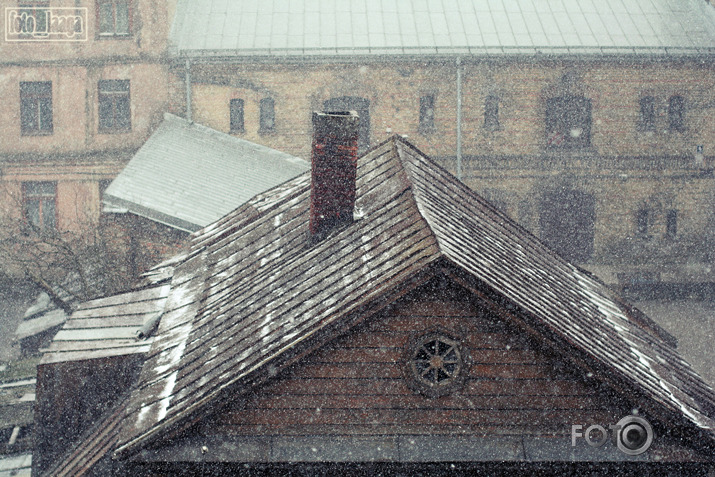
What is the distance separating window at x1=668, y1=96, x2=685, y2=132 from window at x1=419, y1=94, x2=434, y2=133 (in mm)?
7227

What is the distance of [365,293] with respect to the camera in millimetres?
7352

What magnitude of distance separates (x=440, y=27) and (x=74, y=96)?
11419mm

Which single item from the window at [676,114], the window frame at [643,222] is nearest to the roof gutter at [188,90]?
the window frame at [643,222]

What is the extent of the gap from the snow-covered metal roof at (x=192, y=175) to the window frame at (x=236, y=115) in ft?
1.61

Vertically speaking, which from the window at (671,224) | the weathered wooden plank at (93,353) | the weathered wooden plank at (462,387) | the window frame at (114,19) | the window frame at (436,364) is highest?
the window frame at (114,19)

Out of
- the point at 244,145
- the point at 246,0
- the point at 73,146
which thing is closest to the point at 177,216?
the point at 244,145

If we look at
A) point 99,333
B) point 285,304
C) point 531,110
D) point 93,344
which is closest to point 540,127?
point 531,110

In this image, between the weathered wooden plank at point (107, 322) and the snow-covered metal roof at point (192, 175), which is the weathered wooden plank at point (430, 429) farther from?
the snow-covered metal roof at point (192, 175)

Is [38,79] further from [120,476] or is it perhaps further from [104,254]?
[120,476]

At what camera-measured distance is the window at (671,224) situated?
2423cm

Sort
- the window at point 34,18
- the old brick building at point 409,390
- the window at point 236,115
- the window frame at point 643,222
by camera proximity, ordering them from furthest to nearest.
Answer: the window frame at point 643,222
the window at point 236,115
the window at point 34,18
the old brick building at point 409,390

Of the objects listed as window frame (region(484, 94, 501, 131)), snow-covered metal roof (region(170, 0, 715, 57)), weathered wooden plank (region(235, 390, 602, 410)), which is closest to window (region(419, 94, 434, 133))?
snow-covered metal roof (region(170, 0, 715, 57))

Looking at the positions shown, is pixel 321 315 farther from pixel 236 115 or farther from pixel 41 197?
pixel 41 197

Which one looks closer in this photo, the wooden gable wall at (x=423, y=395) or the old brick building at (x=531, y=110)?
the wooden gable wall at (x=423, y=395)
